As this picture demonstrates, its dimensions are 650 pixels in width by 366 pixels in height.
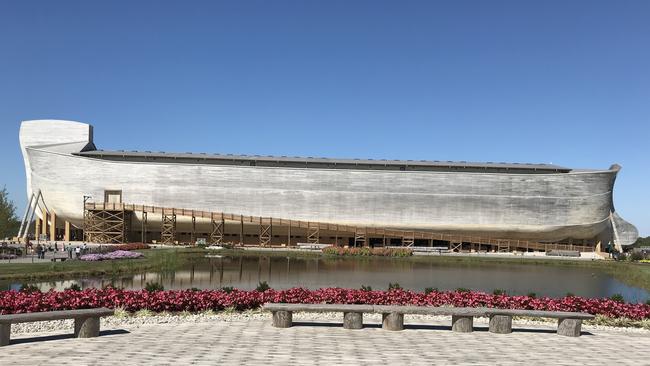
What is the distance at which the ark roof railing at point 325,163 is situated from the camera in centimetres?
6875

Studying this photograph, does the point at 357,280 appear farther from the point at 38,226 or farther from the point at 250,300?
the point at 38,226

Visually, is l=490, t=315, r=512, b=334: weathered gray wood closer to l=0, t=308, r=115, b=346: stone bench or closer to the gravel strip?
the gravel strip

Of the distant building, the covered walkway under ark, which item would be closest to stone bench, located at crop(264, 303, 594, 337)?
the covered walkway under ark

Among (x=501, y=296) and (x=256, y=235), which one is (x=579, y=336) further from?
(x=256, y=235)

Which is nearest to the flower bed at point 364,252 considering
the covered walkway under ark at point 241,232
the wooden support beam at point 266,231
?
the covered walkway under ark at point 241,232

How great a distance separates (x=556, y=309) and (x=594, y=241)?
63496mm

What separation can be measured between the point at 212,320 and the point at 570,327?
950cm

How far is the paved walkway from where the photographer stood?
8.80m

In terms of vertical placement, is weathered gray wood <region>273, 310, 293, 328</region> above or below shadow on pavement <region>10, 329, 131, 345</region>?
above

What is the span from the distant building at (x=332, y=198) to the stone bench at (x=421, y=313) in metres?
51.9

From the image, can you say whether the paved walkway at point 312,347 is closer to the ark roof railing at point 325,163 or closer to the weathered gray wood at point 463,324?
the weathered gray wood at point 463,324

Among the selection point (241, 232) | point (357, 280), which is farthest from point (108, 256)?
point (241, 232)

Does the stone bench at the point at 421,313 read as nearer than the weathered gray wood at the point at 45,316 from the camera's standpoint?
No

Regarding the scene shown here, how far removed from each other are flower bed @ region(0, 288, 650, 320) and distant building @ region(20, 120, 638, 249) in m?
48.9
